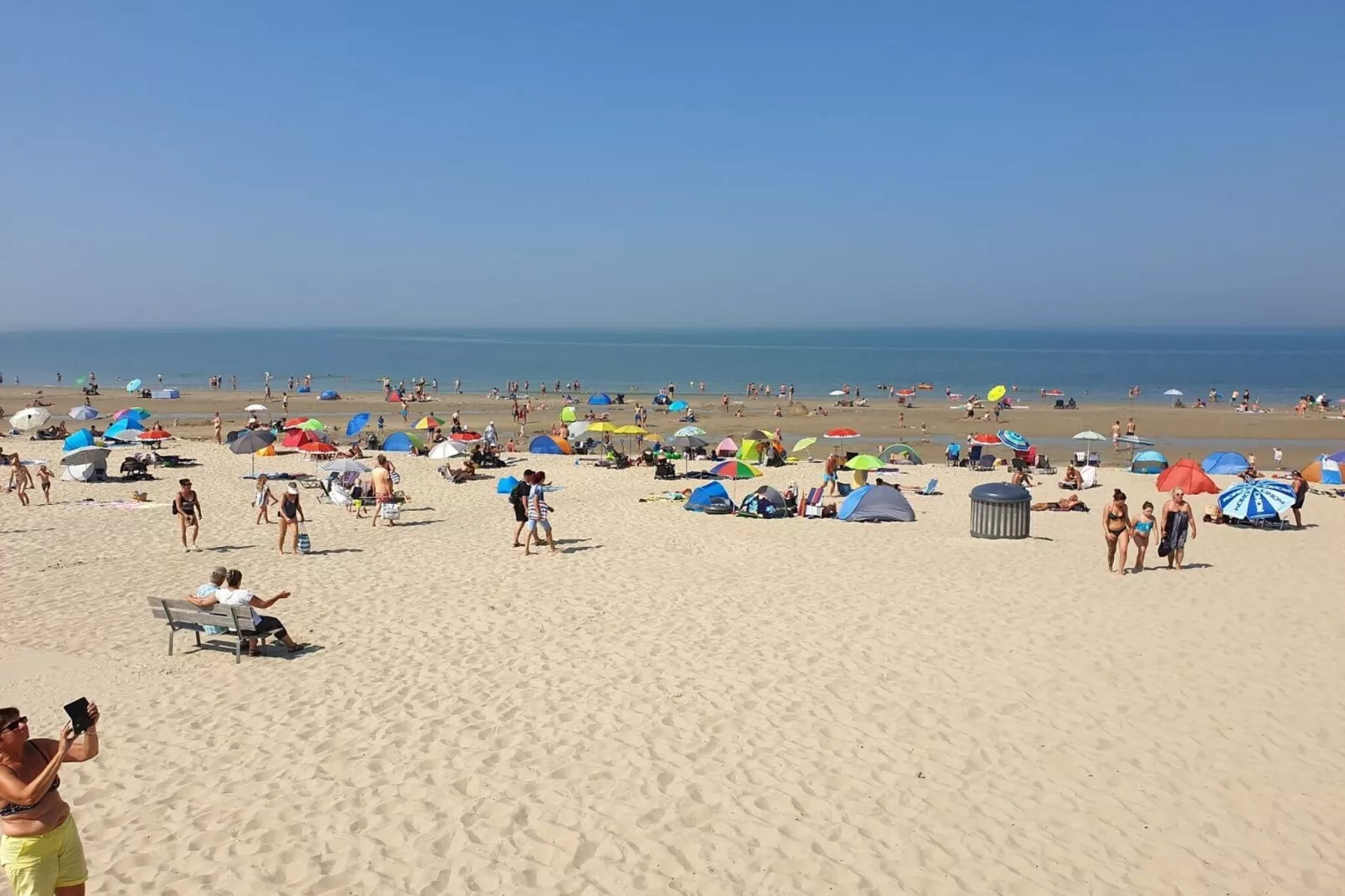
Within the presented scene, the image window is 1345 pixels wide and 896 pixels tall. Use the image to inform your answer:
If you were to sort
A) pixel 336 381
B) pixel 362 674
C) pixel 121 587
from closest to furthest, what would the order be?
pixel 362 674, pixel 121 587, pixel 336 381

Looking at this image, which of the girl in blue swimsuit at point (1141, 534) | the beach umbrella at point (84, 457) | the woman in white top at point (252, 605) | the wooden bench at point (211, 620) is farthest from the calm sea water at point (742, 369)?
the wooden bench at point (211, 620)

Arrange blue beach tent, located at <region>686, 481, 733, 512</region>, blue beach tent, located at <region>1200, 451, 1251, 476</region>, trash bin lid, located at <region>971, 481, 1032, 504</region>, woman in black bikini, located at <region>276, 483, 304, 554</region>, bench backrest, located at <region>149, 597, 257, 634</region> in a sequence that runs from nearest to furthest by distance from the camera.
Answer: bench backrest, located at <region>149, 597, 257, 634</region> < woman in black bikini, located at <region>276, 483, 304, 554</region> < trash bin lid, located at <region>971, 481, 1032, 504</region> < blue beach tent, located at <region>686, 481, 733, 512</region> < blue beach tent, located at <region>1200, 451, 1251, 476</region>

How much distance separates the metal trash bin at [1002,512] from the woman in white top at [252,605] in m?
11.3

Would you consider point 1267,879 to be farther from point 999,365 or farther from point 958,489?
point 999,365

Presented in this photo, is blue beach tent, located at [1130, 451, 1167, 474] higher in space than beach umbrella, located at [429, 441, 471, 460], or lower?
lower

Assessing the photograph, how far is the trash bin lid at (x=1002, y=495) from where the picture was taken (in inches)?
633

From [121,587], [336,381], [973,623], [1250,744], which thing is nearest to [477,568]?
[121,587]

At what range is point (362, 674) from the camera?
8969 mm

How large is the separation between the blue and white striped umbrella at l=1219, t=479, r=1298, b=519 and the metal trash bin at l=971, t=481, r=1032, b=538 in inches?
165

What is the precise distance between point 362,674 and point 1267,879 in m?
7.36

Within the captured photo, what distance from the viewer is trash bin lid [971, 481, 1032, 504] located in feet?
52.7

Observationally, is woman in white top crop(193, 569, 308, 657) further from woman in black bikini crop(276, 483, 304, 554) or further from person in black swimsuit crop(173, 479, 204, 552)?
person in black swimsuit crop(173, 479, 204, 552)

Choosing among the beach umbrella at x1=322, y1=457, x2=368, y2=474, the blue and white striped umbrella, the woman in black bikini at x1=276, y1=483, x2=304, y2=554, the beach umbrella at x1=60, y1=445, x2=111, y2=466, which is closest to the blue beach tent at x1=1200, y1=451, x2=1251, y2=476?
the blue and white striped umbrella

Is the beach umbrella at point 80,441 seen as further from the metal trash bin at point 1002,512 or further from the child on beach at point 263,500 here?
the metal trash bin at point 1002,512
